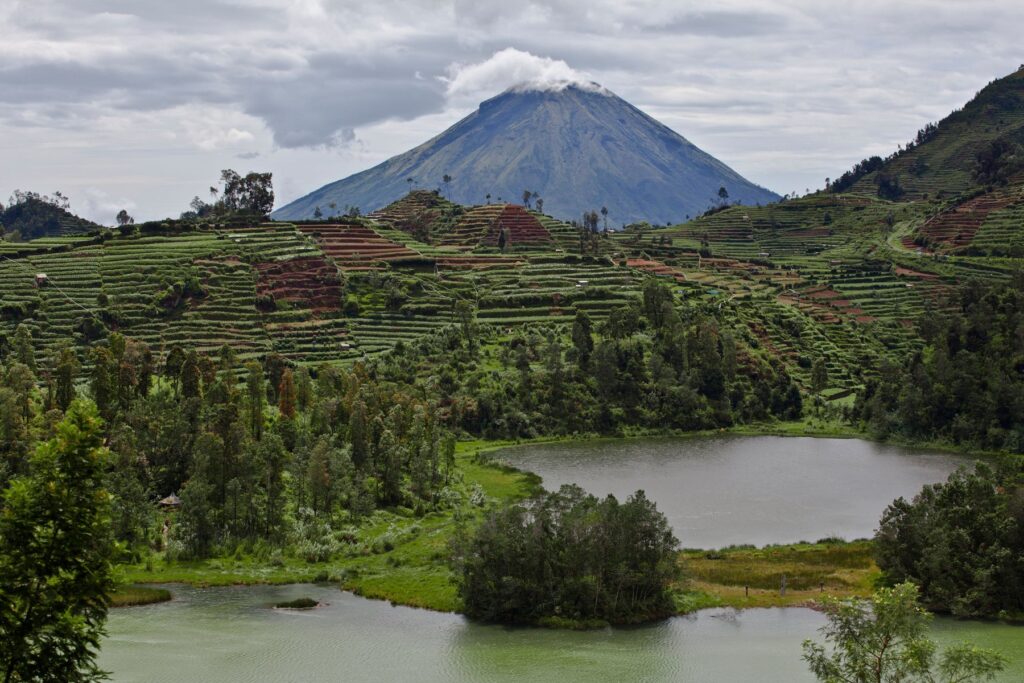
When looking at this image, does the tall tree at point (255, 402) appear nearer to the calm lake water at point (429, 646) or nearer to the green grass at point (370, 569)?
the green grass at point (370, 569)

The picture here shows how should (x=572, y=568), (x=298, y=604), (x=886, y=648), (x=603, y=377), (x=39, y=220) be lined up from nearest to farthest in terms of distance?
(x=886, y=648), (x=572, y=568), (x=298, y=604), (x=603, y=377), (x=39, y=220)

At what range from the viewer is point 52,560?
20656mm

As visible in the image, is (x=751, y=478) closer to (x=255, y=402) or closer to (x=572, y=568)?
(x=572, y=568)

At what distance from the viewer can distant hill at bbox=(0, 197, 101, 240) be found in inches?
6521

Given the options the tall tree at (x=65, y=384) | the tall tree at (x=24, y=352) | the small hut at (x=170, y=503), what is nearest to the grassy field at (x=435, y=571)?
the small hut at (x=170, y=503)

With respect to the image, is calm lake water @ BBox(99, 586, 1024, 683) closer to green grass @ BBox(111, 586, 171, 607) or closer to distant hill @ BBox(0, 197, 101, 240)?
green grass @ BBox(111, 586, 171, 607)

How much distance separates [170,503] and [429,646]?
23.9 metres

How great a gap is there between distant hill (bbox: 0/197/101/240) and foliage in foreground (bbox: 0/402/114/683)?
518 ft

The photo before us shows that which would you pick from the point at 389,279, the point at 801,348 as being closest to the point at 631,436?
the point at 801,348

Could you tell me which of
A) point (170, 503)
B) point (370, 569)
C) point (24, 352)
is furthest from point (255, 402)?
point (24, 352)

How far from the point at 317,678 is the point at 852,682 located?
1904 cm

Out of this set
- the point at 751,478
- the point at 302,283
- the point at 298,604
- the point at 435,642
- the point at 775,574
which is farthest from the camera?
the point at 302,283

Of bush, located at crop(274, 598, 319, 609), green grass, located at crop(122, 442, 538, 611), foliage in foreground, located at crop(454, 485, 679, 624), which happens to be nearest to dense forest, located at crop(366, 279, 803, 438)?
green grass, located at crop(122, 442, 538, 611)

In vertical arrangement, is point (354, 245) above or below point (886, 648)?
above
